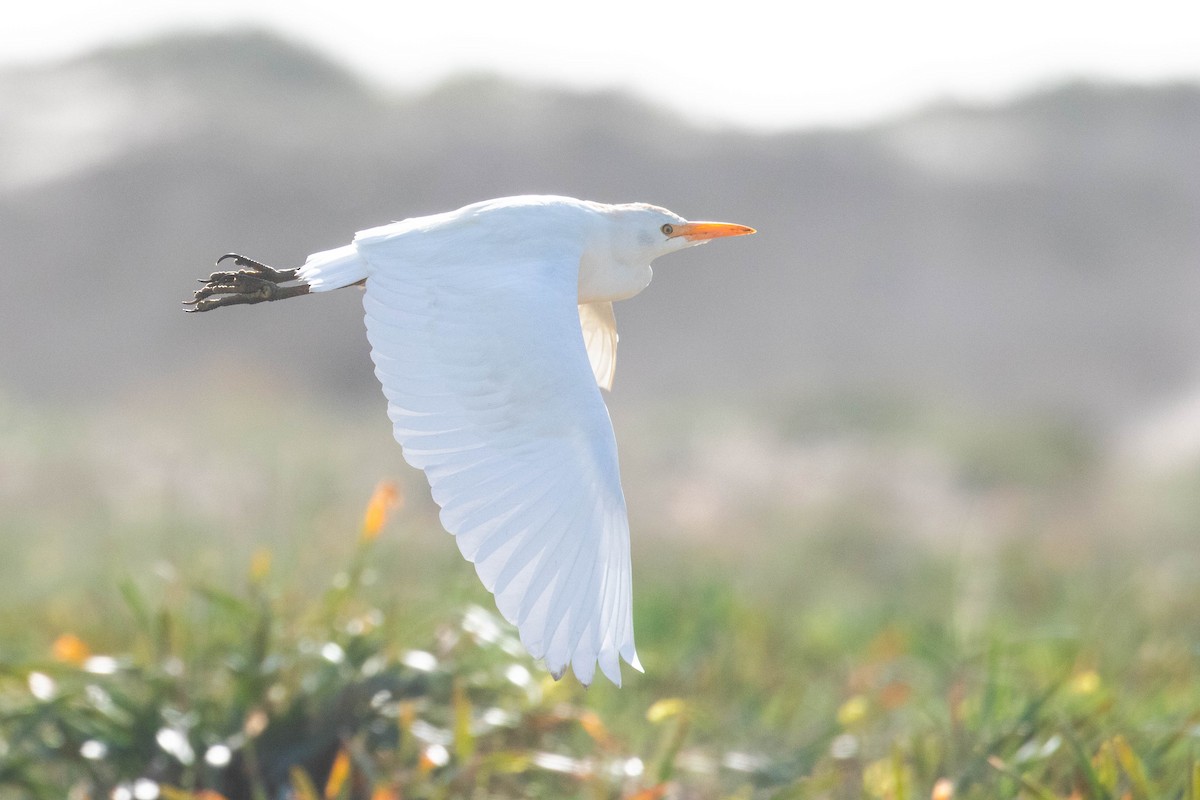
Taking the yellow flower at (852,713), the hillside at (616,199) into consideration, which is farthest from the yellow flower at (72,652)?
the hillside at (616,199)

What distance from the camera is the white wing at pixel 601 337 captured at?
3.28 meters

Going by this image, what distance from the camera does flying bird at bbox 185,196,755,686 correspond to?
223 cm

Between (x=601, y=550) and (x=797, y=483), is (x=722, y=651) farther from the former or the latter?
(x=797, y=483)

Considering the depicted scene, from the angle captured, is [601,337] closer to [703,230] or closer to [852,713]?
[703,230]

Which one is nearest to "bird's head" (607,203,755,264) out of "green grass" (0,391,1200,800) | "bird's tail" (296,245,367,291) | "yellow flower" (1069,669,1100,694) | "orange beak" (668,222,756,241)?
"orange beak" (668,222,756,241)

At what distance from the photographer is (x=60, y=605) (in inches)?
203

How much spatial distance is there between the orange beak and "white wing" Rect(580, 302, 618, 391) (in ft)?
1.19

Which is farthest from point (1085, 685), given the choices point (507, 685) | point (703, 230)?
point (703, 230)

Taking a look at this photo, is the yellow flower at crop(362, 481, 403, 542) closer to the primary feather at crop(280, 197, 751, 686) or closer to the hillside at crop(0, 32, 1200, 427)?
the primary feather at crop(280, 197, 751, 686)

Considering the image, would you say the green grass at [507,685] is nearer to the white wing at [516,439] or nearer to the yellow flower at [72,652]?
the yellow flower at [72,652]

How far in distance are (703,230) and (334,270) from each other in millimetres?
776

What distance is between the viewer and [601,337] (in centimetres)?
331

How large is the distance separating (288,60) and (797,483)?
18.5 metres

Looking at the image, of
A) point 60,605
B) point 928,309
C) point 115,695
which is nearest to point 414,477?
point 60,605
